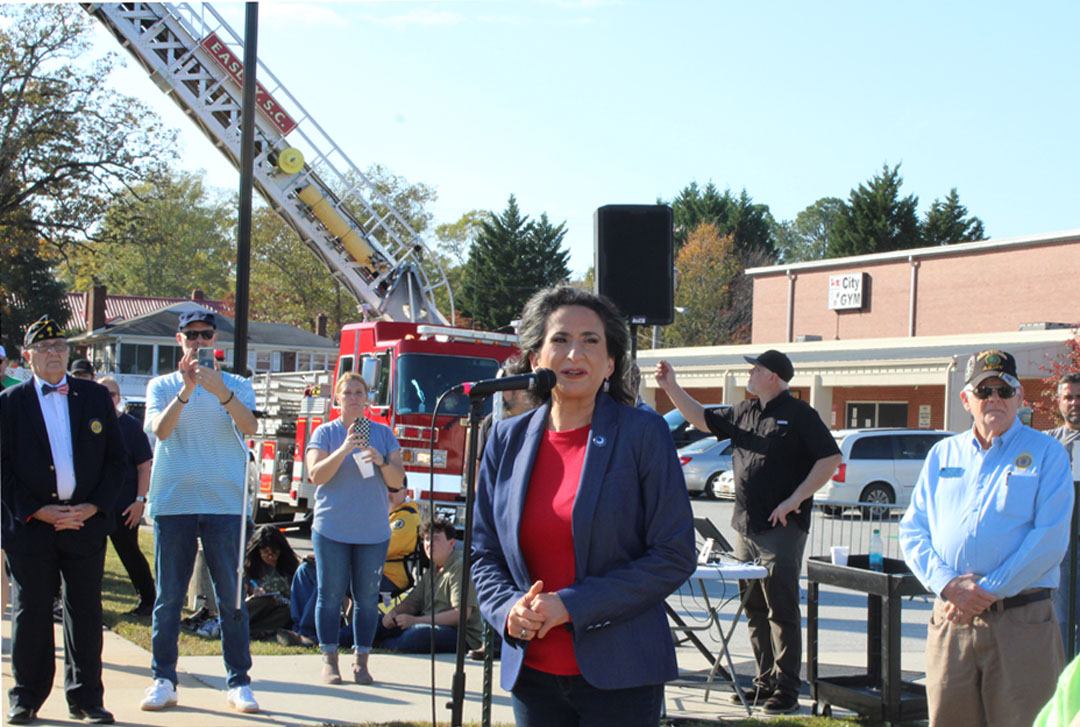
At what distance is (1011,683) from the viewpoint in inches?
172

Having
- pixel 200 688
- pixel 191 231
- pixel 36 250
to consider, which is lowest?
pixel 200 688

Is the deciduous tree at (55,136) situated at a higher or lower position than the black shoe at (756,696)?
higher

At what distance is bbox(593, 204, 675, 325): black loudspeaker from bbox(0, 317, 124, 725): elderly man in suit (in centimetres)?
328

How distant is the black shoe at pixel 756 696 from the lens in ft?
21.6

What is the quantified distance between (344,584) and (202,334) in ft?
6.33

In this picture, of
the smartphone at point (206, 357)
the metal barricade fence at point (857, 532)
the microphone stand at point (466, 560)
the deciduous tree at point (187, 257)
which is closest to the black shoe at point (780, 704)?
the microphone stand at point (466, 560)

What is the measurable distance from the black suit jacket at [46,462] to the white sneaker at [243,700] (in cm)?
114

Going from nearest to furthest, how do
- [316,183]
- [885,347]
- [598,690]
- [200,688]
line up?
[598,690], [200,688], [316,183], [885,347]

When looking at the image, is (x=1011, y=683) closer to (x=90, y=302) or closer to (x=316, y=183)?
(x=316, y=183)

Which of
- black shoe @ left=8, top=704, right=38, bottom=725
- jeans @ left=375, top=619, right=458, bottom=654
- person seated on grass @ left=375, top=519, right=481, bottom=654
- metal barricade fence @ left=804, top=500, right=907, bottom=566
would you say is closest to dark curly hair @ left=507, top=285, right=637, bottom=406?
black shoe @ left=8, top=704, right=38, bottom=725

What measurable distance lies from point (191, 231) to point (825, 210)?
186ft

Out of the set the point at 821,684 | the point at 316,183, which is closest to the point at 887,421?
the point at 316,183

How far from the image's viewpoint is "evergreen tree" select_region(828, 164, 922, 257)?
6494 cm

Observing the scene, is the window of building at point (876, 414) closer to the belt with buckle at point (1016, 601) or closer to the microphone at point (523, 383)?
the belt with buckle at point (1016, 601)
